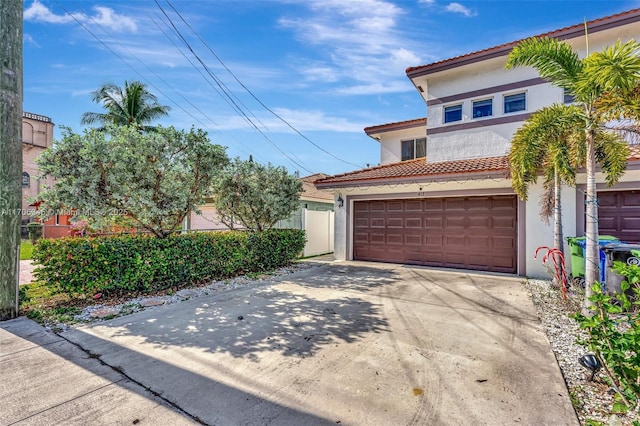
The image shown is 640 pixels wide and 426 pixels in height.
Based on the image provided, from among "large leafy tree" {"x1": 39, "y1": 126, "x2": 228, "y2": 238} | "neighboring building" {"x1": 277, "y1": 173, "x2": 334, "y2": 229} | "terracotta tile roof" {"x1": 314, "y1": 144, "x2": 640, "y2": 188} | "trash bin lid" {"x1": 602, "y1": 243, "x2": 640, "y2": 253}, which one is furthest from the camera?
"neighboring building" {"x1": 277, "y1": 173, "x2": 334, "y2": 229}

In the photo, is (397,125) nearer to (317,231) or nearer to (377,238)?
(377,238)

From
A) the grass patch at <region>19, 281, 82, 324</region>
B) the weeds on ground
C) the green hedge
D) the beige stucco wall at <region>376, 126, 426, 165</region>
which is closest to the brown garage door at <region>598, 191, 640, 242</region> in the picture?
the weeds on ground

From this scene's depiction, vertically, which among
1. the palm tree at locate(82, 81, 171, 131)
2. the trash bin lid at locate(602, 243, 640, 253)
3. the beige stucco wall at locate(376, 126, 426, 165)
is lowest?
the trash bin lid at locate(602, 243, 640, 253)

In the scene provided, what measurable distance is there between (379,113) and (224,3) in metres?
9.01

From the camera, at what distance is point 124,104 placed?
64.3 feet

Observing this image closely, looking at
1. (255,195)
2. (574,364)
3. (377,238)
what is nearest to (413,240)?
(377,238)

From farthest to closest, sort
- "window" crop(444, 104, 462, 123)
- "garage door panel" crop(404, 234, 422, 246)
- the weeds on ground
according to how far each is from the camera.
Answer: "window" crop(444, 104, 462, 123) < "garage door panel" crop(404, 234, 422, 246) < the weeds on ground

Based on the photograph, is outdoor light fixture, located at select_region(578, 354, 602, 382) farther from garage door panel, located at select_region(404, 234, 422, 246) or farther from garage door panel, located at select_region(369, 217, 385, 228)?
garage door panel, located at select_region(369, 217, 385, 228)

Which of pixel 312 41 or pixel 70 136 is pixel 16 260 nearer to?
pixel 70 136

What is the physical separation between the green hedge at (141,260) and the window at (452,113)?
25.7ft

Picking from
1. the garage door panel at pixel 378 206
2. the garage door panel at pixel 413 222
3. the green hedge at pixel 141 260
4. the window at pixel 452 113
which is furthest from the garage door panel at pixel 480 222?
the green hedge at pixel 141 260

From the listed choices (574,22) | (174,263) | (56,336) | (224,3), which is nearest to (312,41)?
(224,3)

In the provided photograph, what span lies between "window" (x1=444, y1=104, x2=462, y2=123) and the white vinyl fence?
6.50 metres

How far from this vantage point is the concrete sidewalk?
8.38 ft
